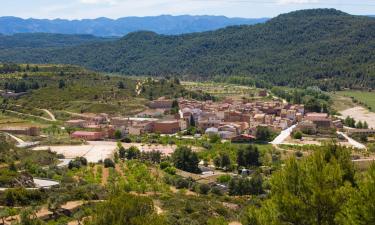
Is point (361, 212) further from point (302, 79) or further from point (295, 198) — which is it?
point (302, 79)

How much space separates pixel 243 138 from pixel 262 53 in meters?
81.9

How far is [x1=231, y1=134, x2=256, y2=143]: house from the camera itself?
50.7 metres

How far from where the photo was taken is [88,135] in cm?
5181

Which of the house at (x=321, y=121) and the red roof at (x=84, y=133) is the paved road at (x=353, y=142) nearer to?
the house at (x=321, y=121)

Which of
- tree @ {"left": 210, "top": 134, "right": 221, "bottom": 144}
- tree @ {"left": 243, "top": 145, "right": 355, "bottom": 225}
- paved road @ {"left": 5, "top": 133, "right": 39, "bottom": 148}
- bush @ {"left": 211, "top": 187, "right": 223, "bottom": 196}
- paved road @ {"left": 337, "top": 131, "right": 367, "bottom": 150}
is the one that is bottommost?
paved road @ {"left": 5, "top": 133, "right": 39, "bottom": 148}

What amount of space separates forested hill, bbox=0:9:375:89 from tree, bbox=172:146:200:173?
61396mm

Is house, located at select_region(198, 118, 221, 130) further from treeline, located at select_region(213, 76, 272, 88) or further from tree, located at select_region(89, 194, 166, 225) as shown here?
tree, located at select_region(89, 194, 166, 225)

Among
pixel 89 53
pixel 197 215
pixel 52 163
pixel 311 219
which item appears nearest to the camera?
pixel 311 219

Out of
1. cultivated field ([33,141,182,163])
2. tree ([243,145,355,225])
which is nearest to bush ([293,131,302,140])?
cultivated field ([33,141,182,163])

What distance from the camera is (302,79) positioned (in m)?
102

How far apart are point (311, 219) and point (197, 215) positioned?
11.5 metres

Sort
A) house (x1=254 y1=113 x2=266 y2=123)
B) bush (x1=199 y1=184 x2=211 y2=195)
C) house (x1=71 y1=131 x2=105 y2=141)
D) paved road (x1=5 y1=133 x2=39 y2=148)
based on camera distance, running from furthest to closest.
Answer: house (x1=254 y1=113 x2=266 y2=123) → house (x1=71 y1=131 x2=105 y2=141) → paved road (x1=5 y1=133 x2=39 y2=148) → bush (x1=199 y1=184 x2=211 y2=195)

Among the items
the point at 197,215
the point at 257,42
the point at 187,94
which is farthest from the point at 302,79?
the point at 197,215

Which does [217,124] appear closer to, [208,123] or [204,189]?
[208,123]
